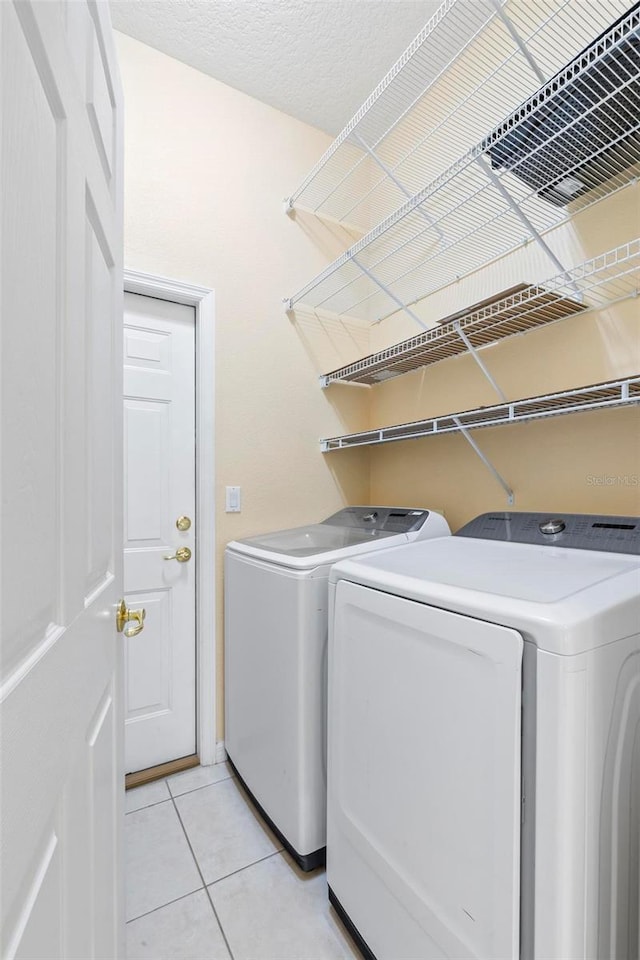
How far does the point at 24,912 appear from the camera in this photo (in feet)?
1.36

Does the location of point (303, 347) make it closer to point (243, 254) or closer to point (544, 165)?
point (243, 254)

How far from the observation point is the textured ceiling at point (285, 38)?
1.76 meters

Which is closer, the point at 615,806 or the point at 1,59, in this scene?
the point at 1,59

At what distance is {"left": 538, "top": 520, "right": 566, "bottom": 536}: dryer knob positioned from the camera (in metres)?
1.38

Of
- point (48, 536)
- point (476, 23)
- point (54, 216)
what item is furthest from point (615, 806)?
point (476, 23)

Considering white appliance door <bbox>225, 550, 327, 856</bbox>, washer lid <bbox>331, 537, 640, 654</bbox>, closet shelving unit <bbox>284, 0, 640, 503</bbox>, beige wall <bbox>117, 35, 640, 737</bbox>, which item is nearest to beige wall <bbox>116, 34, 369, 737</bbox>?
beige wall <bbox>117, 35, 640, 737</bbox>

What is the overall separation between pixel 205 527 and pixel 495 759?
151 cm

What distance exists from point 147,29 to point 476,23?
1327 mm

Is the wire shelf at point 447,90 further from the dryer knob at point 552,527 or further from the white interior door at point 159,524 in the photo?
the dryer knob at point 552,527

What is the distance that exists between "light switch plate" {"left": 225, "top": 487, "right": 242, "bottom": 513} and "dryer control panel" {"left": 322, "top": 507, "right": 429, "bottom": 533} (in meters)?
0.49

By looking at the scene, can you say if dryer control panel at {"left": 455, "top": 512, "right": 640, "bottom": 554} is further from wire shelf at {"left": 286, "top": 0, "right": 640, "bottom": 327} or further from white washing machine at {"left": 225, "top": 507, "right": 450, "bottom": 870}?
wire shelf at {"left": 286, "top": 0, "right": 640, "bottom": 327}

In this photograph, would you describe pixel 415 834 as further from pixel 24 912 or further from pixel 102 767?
pixel 24 912

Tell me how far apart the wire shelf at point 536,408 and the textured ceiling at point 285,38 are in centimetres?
165

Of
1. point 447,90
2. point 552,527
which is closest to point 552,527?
point 552,527
